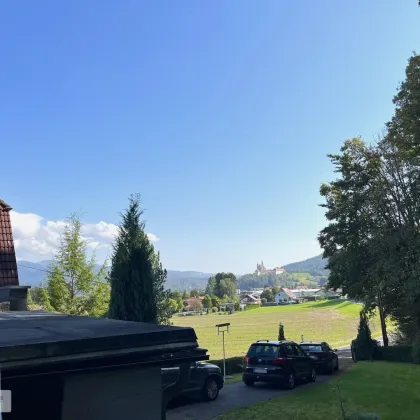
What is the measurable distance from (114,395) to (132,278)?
9.23 metres

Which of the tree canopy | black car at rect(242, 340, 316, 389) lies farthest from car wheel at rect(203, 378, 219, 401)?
the tree canopy

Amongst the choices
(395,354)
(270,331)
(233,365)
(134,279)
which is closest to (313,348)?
(233,365)

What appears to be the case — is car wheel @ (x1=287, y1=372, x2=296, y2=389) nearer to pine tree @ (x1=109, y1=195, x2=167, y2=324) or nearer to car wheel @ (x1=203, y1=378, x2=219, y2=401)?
car wheel @ (x1=203, y1=378, x2=219, y2=401)

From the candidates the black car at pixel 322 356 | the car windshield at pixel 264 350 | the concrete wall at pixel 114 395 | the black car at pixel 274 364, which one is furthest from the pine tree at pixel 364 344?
the concrete wall at pixel 114 395

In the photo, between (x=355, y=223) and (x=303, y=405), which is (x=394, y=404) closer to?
(x=303, y=405)

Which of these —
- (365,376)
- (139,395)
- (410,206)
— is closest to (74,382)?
(139,395)

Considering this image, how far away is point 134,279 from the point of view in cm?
1236

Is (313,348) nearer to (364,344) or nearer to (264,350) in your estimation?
(264,350)

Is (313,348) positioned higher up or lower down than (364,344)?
higher up

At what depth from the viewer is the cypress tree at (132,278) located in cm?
1216

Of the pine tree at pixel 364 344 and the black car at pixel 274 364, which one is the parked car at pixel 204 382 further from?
the pine tree at pixel 364 344

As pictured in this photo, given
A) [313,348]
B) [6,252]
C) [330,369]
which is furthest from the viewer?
[313,348]

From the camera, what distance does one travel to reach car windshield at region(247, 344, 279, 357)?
15649 millimetres

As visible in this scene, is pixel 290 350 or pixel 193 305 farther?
pixel 193 305
